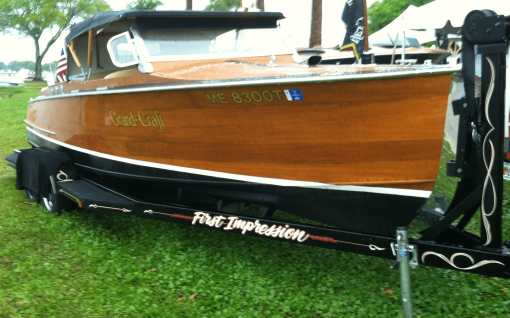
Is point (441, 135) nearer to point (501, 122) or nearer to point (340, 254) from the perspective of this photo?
point (501, 122)

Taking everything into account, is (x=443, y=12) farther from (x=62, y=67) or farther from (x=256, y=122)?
(x=256, y=122)

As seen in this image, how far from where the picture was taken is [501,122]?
232cm

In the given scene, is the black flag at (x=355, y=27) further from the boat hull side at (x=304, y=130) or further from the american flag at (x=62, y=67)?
the american flag at (x=62, y=67)

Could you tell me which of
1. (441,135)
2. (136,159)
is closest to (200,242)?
(136,159)

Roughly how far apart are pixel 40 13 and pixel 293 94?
4520 centimetres

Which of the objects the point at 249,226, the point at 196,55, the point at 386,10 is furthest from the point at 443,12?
the point at 386,10

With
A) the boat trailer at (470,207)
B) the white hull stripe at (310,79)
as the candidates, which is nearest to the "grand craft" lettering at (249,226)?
the boat trailer at (470,207)

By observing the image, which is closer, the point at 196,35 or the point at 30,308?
the point at 30,308

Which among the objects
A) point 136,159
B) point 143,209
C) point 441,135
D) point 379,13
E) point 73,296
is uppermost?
point 379,13

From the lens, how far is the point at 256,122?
3.02 m

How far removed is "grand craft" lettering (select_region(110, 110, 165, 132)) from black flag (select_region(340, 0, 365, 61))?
1.97 metres

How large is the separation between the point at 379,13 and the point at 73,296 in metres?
46.6

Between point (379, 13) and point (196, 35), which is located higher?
point (379, 13)

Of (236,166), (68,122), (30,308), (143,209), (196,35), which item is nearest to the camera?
(30,308)
